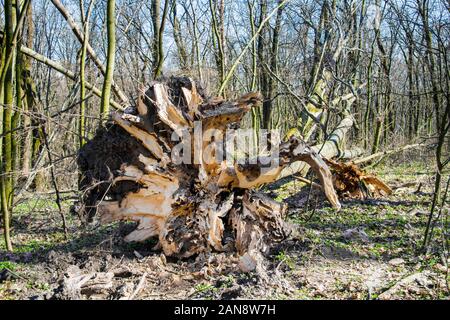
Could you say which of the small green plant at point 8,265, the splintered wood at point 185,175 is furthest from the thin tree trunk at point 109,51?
the small green plant at point 8,265

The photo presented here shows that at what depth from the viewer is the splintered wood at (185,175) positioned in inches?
170

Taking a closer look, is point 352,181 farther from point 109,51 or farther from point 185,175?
point 109,51

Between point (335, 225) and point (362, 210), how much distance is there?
3.20 feet

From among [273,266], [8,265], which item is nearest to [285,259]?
[273,266]

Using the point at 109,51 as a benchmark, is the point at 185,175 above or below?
below

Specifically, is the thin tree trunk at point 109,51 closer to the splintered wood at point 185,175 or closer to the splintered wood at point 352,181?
the splintered wood at point 185,175

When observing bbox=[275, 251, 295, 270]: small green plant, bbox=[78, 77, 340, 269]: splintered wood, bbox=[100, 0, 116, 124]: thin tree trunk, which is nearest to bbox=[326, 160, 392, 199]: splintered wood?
bbox=[78, 77, 340, 269]: splintered wood

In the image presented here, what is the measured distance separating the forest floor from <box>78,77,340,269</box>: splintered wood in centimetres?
24

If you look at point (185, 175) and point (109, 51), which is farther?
point (109, 51)

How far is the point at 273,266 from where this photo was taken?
396 cm

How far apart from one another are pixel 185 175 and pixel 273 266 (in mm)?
1275

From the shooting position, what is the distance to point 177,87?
4535mm

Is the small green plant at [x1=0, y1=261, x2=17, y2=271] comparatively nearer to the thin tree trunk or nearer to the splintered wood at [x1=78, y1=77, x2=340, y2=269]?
the splintered wood at [x1=78, y1=77, x2=340, y2=269]
